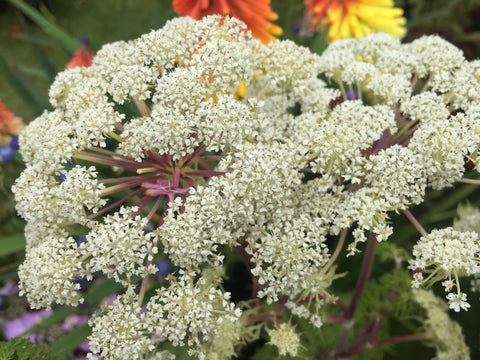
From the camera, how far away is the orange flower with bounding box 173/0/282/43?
868 millimetres

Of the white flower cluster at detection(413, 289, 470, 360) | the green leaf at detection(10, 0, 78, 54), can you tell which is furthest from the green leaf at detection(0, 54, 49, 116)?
the white flower cluster at detection(413, 289, 470, 360)

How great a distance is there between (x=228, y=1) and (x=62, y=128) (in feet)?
1.80

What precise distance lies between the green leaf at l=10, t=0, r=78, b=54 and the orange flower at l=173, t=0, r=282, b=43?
0.33m

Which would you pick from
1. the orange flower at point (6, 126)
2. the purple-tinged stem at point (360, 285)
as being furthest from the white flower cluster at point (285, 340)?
the orange flower at point (6, 126)

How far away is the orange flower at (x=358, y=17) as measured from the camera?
1052 millimetres

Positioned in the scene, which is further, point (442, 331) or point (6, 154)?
point (6, 154)

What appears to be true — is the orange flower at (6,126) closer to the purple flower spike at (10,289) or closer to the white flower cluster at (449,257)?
the purple flower spike at (10,289)

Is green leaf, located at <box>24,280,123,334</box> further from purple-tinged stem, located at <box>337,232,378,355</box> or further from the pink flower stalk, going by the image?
purple-tinged stem, located at <box>337,232,378,355</box>

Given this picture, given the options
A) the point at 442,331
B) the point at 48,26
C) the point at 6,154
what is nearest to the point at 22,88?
the point at 48,26

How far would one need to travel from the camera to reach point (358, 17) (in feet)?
3.63

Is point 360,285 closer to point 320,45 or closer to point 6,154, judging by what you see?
point 320,45

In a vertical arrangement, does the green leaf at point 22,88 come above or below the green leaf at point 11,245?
above

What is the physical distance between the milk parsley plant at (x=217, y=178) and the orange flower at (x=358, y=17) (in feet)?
1.57

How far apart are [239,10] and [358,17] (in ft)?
1.24
